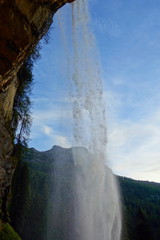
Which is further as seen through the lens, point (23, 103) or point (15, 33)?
point (23, 103)

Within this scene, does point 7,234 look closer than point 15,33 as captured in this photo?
No

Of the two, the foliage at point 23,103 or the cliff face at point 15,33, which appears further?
the foliage at point 23,103

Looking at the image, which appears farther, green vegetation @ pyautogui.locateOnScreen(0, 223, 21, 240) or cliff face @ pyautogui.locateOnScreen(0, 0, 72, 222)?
green vegetation @ pyautogui.locateOnScreen(0, 223, 21, 240)

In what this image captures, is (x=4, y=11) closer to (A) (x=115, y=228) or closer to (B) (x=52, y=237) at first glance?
(A) (x=115, y=228)

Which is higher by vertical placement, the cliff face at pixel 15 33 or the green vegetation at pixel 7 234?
the cliff face at pixel 15 33

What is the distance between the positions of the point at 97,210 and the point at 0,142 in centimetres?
2618

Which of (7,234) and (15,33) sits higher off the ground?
(15,33)

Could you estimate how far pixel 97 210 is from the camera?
111 ft

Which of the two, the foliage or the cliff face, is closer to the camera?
the cliff face

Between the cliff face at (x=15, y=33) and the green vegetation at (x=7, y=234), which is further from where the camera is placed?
the green vegetation at (x=7, y=234)

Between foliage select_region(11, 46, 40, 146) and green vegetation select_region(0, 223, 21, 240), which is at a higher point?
foliage select_region(11, 46, 40, 146)

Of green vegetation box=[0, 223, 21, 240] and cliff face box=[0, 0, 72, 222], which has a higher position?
cliff face box=[0, 0, 72, 222]

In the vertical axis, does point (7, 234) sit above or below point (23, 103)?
below

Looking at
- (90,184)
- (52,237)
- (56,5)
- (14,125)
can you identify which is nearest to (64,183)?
(52,237)
